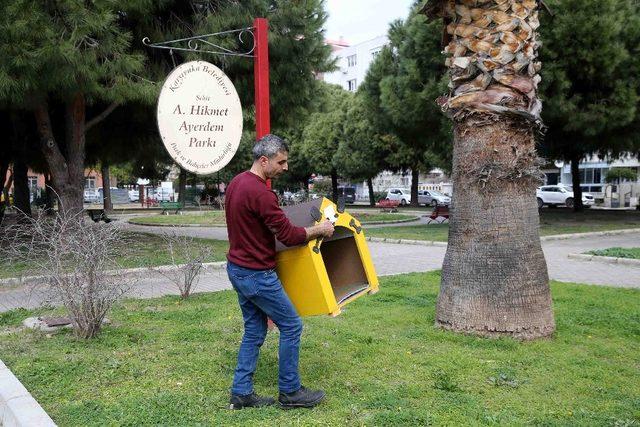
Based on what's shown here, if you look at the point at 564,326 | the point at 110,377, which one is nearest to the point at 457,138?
the point at 564,326

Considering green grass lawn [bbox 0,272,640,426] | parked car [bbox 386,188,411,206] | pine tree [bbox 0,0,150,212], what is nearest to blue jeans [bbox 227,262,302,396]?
green grass lawn [bbox 0,272,640,426]

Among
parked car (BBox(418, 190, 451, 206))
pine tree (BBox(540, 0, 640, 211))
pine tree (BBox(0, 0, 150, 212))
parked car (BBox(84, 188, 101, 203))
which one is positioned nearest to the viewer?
pine tree (BBox(0, 0, 150, 212))

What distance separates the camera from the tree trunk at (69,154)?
12.6 metres

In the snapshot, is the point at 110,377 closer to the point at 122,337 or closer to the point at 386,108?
the point at 122,337

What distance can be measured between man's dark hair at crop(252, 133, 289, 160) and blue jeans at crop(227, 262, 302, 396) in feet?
2.48

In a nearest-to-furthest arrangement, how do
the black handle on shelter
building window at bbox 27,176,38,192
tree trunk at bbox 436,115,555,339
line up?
the black handle on shelter
tree trunk at bbox 436,115,555,339
building window at bbox 27,176,38,192

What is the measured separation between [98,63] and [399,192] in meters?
38.3

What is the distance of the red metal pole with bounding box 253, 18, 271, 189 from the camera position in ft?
17.7

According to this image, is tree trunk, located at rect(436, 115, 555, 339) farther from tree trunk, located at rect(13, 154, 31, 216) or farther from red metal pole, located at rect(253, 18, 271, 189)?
tree trunk, located at rect(13, 154, 31, 216)

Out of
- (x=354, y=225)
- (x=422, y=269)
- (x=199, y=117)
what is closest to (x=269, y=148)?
(x=354, y=225)

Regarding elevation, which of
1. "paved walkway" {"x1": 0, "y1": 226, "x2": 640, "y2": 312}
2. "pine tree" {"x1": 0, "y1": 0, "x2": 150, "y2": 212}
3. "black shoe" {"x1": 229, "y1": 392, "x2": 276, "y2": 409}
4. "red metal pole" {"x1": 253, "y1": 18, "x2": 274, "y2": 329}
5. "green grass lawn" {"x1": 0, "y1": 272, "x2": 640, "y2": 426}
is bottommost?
"paved walkway" {"x1": 0, "y1": 226, "x2": 640, "y2": 312}

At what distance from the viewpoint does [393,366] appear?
468 cm

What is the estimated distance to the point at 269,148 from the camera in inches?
148

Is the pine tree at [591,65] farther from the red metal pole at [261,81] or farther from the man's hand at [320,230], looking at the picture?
the man's hand at [320,230]
